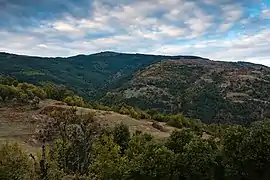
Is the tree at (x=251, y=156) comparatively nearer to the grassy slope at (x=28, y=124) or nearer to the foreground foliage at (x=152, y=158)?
the foreground foliage at (x=152, y=158)

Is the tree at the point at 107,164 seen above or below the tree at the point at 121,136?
above

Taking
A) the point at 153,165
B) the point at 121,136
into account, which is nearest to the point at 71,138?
the point at 153,165

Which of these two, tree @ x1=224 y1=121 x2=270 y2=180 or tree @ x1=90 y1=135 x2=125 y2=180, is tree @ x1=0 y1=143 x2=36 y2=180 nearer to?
tree @ x1=90 y1=135 x2=125 y2=180

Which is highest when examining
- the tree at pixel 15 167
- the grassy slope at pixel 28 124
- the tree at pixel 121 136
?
the tree at pixel 15 167

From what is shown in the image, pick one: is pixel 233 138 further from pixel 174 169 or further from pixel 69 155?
pixel 69 155

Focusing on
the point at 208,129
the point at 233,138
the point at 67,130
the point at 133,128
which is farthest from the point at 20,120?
the point at 233,138

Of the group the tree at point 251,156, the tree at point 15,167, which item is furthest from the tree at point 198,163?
the tree at point 15,167

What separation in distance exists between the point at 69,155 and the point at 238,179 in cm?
2942

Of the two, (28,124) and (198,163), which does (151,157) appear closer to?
(198,163)

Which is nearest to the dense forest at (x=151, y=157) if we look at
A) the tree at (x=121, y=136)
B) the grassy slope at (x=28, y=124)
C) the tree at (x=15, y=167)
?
the tree at (x=15, y=167)

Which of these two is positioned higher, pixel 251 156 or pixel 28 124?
pixel 251 156

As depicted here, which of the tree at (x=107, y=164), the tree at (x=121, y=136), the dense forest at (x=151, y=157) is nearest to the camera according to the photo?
the dense forest at (x=151, y=157)

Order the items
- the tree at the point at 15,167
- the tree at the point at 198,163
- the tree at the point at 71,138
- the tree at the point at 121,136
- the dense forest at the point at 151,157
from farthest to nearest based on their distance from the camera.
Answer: the tree at the point at 121,136
the tree at the point at 71,138
the tree at the point at 198,163
the dense forest at the point at 151,157
the tree at the point at 15,167

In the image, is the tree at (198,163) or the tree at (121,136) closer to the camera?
the tree at (198,163)
